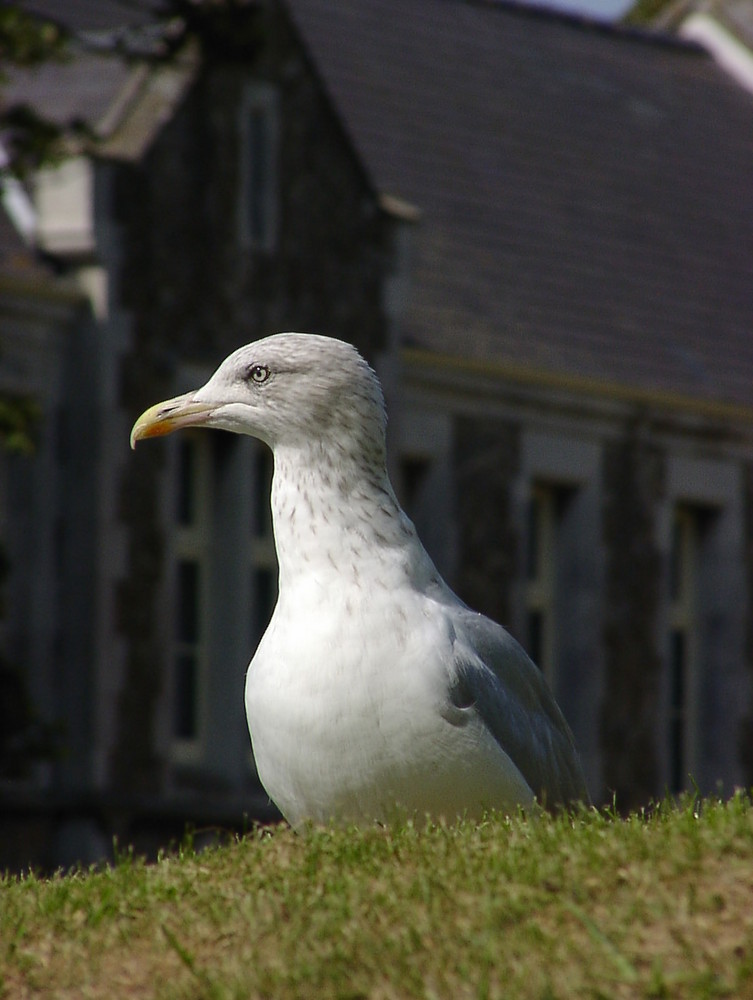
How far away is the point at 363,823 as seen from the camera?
7.70m

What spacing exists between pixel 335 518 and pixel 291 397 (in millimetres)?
499

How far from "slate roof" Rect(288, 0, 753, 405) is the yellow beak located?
17.3 meters

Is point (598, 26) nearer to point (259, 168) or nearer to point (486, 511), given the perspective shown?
point (486, 511)

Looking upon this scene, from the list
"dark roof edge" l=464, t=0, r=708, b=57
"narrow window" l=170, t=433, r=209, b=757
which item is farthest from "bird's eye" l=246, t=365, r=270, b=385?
"dark roof edge" l=464, t=0, r=708, b=57

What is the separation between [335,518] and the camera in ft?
26.1

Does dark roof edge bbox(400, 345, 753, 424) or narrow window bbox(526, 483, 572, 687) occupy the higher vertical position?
dark roof edge bbox(400, 345, 753, 424)

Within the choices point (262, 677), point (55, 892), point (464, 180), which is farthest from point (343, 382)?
point (464, 180)

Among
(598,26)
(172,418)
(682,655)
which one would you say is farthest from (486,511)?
(172,418)

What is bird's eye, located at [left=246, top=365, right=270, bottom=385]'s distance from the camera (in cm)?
834

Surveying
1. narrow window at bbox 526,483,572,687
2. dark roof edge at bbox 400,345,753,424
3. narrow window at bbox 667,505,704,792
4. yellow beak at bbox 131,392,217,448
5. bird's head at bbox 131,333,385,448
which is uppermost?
bird's head at bbox 131,333,385,448

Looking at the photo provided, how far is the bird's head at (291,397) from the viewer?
8.19 m

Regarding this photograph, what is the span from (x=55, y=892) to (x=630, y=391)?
2047 cm

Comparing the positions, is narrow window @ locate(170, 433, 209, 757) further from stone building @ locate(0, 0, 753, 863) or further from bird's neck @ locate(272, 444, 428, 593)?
bird's neck @ locate(272, 444, 428, 593)

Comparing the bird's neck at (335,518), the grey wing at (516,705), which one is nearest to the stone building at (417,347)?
the grey wing at (516,705)
